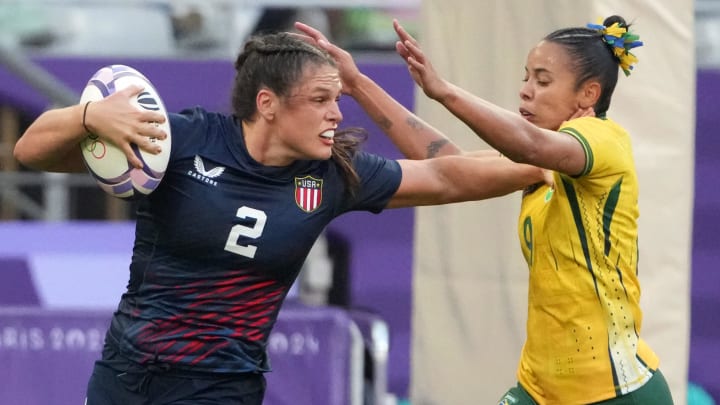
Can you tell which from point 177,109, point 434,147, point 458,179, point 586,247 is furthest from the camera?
point 177,109

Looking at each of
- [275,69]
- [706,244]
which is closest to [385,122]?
[275,69]

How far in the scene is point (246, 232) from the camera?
388cm

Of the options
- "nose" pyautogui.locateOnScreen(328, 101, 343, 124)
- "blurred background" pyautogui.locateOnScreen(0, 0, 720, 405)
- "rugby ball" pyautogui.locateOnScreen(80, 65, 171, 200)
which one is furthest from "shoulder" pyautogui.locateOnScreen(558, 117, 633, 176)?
"blurred background" pyautogui.locateOnScreen(0, 0, 720, 405)

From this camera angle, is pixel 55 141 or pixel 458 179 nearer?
pixel 55 141

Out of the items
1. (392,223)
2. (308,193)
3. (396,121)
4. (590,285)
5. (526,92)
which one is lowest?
(392,223)

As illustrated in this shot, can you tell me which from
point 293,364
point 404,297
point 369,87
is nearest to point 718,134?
point 404,297

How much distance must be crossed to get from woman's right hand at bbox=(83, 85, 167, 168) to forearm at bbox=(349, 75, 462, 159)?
3.26 feet

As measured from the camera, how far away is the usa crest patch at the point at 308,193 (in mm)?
3975

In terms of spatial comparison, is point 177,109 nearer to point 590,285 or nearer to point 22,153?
point 22,153

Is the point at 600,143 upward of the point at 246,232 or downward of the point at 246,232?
upward

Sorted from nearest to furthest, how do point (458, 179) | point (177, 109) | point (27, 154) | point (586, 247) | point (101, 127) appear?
point (101, 127) < point (27, 154) < point (586, 247) < point (458, 179) < point (177, 109)

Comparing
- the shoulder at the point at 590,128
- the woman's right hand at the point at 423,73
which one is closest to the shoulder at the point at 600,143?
the shoulder at the point at 590,128

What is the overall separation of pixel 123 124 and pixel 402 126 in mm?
1195

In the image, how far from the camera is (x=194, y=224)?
12.7 ft
